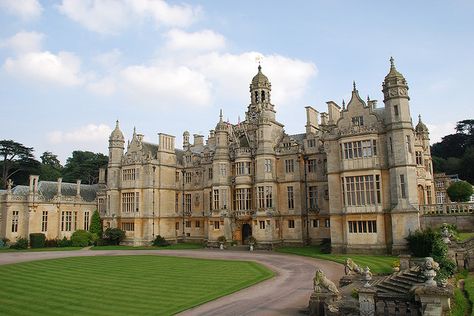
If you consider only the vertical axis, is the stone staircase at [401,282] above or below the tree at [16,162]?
below

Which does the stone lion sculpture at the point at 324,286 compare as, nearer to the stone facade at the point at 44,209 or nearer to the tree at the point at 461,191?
the tree at the point at 461,191

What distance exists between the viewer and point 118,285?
1880cm

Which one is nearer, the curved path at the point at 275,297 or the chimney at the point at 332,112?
the curved path at the point at 275,297

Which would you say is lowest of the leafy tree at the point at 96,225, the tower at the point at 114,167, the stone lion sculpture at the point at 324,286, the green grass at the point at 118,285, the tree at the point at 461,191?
the green grass at the point at 118,285

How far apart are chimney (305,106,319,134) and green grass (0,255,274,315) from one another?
720 inches

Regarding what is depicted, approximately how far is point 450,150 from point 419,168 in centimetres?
5858

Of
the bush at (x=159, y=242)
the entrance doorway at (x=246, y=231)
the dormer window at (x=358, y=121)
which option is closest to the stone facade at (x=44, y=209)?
the bush at (x=159, y=242)

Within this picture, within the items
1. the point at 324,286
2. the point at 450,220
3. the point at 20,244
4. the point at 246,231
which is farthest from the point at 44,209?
the point at 450,220

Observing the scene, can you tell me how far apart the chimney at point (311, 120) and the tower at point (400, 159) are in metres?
10.4

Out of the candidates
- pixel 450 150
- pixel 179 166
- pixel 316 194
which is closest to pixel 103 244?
pixel 179 166

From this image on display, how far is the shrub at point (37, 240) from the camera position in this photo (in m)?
44.0

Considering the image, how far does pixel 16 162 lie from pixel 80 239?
103 feet

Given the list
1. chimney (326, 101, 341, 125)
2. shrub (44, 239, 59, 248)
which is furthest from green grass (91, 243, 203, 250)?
chimney (326, 101, 341, 125)

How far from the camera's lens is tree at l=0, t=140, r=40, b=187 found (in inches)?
2608
